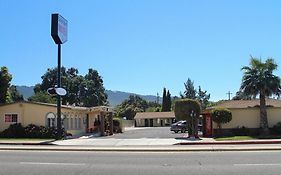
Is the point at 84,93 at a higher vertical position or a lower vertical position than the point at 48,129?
higher

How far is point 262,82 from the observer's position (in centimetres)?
3950

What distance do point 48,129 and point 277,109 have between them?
20735mm

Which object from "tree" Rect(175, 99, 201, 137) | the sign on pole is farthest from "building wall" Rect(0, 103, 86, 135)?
"tree" Rect(175, 99, 201, 137)

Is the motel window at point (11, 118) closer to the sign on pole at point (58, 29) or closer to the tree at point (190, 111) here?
the sign on pole at point (58, 29)

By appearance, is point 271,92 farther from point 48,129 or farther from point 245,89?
point 48,129

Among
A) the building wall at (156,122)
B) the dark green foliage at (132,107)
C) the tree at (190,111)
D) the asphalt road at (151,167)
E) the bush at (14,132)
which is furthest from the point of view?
the dark green foliage at (132,107)

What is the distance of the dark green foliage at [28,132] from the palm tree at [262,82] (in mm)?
18006

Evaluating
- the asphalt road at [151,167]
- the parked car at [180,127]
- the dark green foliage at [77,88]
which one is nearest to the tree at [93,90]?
the dark green foliage at [77,88]

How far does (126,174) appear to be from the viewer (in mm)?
13320

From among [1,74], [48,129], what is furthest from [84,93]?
[48,129]

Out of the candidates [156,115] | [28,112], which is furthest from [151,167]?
[156,115]

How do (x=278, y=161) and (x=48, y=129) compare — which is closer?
(x=278, y=161)

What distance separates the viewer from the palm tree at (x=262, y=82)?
3925 centimetres

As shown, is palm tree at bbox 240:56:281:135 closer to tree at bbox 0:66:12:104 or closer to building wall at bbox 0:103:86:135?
building wall at bbox 0:103:86:135
